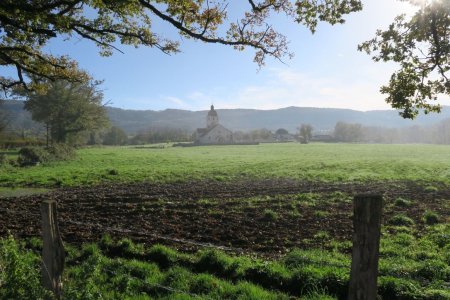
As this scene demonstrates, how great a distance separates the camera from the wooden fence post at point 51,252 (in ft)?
20.2

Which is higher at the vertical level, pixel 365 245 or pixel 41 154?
pixel 365 245

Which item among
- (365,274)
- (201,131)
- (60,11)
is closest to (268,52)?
(60,11)

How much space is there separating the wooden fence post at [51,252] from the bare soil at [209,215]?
1734 millimetres

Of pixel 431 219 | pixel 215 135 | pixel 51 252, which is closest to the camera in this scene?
pixel 51 252

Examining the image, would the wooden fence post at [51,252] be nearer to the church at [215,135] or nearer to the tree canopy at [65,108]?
the tree canopy at [65,108]

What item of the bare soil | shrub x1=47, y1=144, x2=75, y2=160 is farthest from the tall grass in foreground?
shrub x1=47, y1=144, x2=75, y2=160

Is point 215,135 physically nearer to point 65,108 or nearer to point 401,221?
point 65,108

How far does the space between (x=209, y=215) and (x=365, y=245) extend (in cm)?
1052

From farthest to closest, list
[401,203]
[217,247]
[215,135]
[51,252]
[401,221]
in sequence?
[215,135]
[401,203]
[401,221]
[217,247]
[51,252]

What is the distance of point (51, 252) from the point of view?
20.5 feet

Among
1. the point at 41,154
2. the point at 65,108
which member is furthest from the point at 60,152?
the point at 65,108

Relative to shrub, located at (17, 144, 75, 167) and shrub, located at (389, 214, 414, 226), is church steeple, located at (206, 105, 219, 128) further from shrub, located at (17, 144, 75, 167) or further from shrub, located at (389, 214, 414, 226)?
shrub, located at (389, 214, 414, 226)

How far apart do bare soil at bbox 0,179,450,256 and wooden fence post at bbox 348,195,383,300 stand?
513 centimetres

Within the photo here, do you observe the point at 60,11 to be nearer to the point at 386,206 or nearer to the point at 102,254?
the point at 102,254
